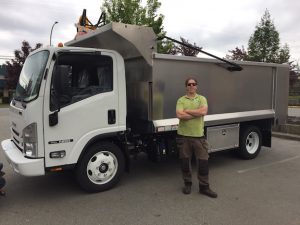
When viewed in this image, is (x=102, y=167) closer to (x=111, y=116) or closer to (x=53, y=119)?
(x=111, y=116)

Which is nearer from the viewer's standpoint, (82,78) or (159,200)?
(159,200)

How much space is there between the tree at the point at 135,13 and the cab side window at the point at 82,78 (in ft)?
30.9

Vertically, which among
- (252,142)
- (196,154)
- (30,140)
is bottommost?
(252,142)

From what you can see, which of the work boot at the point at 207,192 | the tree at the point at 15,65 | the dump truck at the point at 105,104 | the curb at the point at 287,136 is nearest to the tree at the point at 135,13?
the curb at the point at 287,136

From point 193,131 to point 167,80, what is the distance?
3.46 ft

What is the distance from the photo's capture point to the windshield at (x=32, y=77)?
4.40m

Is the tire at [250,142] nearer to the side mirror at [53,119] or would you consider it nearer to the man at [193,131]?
the man at [193,131]

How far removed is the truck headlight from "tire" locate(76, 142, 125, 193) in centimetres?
73

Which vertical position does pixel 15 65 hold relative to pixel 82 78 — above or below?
above

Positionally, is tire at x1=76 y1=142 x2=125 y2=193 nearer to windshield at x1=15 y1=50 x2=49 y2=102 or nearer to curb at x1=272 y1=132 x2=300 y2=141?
windshield at x1=15 y1=50 x2=49 y2=102

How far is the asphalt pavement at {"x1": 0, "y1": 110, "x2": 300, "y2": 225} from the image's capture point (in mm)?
4027

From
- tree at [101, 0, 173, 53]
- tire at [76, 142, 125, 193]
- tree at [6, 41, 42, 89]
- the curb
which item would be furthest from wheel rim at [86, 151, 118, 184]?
tree at [6, 41, 42, 89]

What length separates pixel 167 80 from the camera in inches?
210

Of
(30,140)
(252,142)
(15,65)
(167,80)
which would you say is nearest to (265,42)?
(252,142)
